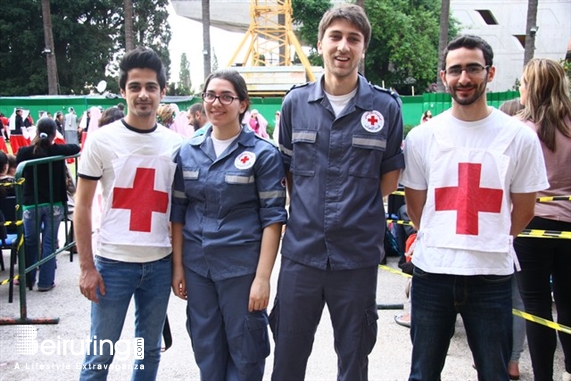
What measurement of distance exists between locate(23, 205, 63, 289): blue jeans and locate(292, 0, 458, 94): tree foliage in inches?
1038

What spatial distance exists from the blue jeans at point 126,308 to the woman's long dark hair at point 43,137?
10.1ft

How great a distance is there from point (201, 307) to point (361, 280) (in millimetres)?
781

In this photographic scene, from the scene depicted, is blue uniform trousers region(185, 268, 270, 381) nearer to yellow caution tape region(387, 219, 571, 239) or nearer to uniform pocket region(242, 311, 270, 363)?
uniform pocket region(242, 311, 270, 363)

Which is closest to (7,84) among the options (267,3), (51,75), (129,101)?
(51,75)

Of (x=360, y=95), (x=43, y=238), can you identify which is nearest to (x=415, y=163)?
(x=360, y=95)

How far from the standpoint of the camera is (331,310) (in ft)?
7.95

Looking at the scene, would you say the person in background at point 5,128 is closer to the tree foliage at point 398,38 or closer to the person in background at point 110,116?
the person in background at point 110,116

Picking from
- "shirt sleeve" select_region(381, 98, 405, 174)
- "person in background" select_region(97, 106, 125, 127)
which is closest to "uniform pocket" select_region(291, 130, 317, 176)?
"shirt sleeve" select_region(381, 98, 405, 174)

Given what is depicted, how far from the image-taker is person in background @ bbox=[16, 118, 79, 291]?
5.02 meters

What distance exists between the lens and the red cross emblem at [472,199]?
2311 millimetres

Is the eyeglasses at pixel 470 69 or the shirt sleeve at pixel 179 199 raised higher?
the eyeglasses at pixel 470 69

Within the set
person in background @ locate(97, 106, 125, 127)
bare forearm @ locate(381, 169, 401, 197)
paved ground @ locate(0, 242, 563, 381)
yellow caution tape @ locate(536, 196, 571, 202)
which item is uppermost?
person in background @ locate(97, 106, 125, 127)

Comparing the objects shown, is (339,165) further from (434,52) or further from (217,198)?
(434,52)

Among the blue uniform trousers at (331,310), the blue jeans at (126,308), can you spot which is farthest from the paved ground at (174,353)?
the blue uniform trousers at (331,310)
